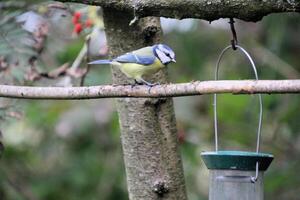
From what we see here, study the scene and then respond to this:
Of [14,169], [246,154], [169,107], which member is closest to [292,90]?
[246,154]

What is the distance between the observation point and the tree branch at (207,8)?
212cm

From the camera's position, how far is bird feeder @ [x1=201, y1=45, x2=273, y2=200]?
7.95 feet

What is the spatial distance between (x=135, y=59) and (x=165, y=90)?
1.43ft

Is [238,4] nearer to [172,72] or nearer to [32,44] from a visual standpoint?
[32,44]

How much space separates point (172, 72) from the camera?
555 cm

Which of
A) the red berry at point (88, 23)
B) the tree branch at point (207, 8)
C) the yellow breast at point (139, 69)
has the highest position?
the tree branch at point (207, 8)

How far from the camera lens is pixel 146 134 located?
8.80 feet

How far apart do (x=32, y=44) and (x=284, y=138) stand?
2144 millimetres

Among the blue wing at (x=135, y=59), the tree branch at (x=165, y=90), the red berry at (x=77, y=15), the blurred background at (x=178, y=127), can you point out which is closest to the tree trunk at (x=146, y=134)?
the blue wing at (x=135, y=59)

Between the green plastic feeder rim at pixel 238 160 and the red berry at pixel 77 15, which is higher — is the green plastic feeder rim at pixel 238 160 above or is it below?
below

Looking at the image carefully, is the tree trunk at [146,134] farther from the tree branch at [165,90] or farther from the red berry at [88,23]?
the red berry at [88,23]

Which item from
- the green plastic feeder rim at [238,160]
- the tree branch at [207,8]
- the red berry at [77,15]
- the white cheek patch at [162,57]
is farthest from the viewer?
the red berry at [77,15]

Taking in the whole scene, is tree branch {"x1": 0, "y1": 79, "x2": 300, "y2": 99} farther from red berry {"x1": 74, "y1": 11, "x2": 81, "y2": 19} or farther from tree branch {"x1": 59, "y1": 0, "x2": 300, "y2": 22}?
red berry {"x1": 74, "y1": 11, "x2": 81, "y2": 19}

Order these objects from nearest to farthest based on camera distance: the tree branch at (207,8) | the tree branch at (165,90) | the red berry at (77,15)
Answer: the tree branch at (165,90) → the tree branch at (207,8) → the red berry at (77,15)
